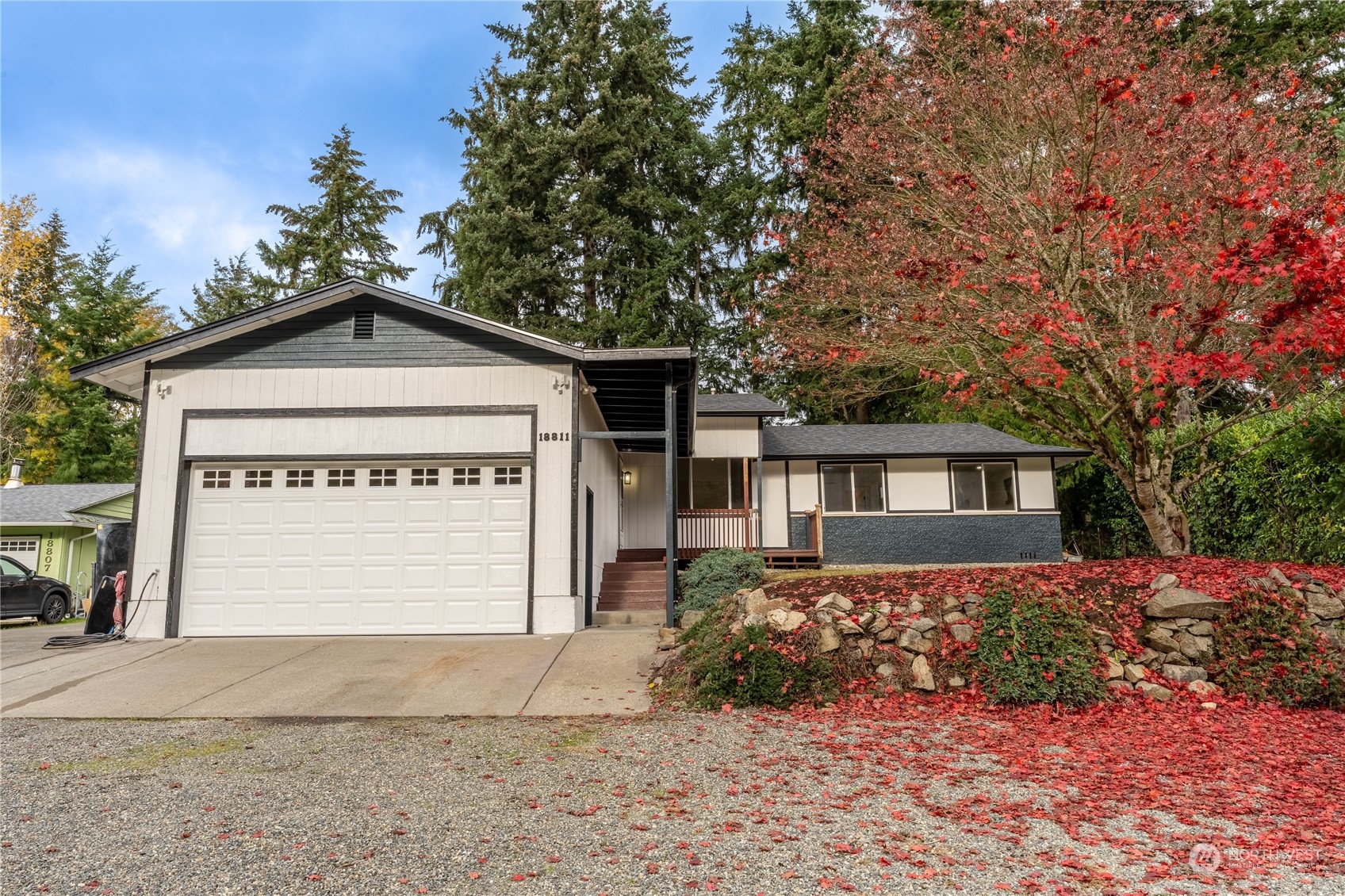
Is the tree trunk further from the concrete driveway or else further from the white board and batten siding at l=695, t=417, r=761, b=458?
the white board and batten siding at l=695, t=417, r=761, b=458

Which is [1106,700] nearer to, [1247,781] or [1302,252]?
[1247,781]

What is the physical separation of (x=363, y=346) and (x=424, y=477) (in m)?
2.11

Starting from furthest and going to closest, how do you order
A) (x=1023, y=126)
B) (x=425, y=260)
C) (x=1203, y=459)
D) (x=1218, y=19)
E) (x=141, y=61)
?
(x=425, y=260) < (x=1218, y=19) < (x=1203, y=459) < (x=141, y=61) < (x=1023, y=126)

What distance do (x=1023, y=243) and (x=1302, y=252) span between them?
258cm

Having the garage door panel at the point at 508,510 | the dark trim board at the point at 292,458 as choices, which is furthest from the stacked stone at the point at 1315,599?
the garage door panel at the point at 508,510

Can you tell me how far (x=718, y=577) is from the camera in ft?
32.9

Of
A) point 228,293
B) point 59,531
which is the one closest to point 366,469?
point 59,531

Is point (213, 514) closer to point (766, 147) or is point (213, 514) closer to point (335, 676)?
point (335, 676)

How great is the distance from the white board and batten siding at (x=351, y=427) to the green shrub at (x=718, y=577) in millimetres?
1629

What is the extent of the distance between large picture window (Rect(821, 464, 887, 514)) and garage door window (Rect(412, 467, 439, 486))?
9.38m

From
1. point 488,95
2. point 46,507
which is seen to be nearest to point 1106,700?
point 46,507

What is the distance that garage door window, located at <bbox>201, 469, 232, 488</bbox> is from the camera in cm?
1020

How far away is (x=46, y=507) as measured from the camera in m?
18.8

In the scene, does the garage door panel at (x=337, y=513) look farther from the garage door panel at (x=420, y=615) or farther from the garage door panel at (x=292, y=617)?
the garage door panel at (x=420, y=615)
